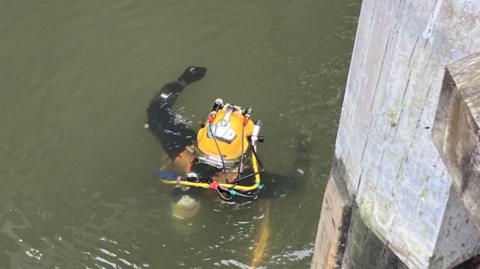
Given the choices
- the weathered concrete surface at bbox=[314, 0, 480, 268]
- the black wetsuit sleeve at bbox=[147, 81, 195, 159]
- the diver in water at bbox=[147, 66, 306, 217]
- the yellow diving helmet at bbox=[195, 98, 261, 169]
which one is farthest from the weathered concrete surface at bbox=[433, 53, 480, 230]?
the black wetsuit sleeve at bbox=[147, 81, 195, 159]

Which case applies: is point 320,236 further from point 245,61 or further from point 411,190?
point 245,61

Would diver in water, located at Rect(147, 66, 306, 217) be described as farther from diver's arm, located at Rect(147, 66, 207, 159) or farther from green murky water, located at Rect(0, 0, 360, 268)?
green murky water, located at Rect(0, 0, 360, 268)

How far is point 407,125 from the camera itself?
1043 millimetres

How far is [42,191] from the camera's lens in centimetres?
452

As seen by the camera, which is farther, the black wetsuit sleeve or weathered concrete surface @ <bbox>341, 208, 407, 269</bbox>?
the black wetsuit sleeve

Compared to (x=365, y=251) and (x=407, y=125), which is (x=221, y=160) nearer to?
(x=365, y=251)

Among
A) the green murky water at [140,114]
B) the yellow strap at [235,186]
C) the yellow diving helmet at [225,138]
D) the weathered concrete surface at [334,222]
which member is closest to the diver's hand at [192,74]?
the green murky water at [140,114]

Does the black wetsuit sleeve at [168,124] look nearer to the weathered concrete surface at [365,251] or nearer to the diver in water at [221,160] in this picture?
the diver in water at [221,160]

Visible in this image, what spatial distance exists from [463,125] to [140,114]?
455 centimetres

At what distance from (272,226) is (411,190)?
3.14 m

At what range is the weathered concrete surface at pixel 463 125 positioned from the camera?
2.03 feet

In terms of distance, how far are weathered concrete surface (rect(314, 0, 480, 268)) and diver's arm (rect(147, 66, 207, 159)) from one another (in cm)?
317

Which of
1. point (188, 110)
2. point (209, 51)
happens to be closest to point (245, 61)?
point (209, 51)

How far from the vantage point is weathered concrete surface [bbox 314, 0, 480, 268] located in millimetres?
940
